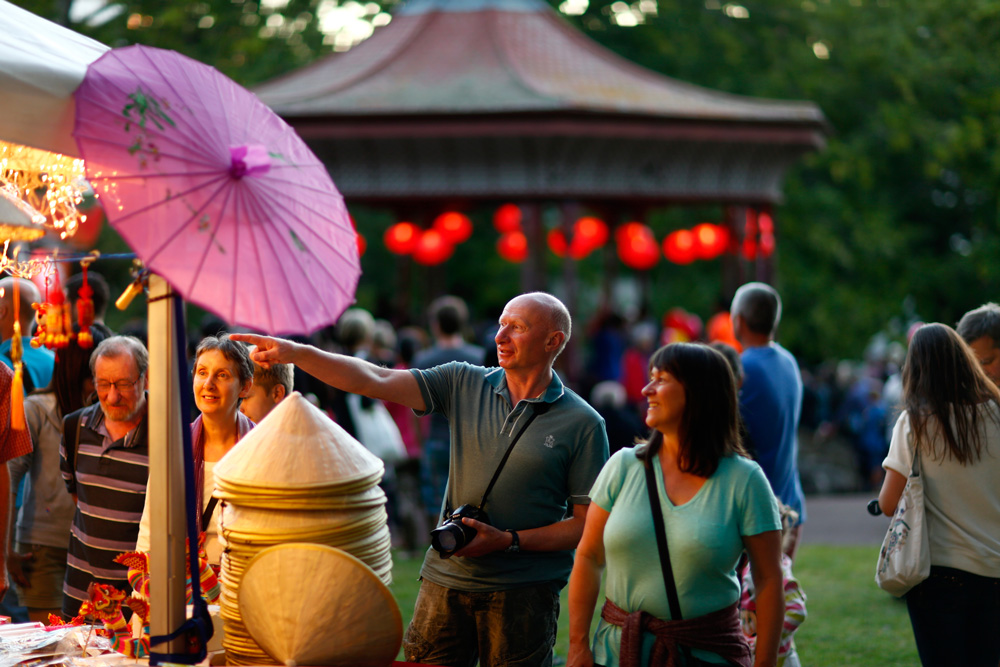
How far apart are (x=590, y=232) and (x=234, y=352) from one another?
1278 cm

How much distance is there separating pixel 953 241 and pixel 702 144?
7906mm

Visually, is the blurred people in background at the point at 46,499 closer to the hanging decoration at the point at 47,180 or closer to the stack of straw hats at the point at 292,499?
the hanging decoration at the point at 47,180

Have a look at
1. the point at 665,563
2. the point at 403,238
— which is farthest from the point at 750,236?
the point at 665,563

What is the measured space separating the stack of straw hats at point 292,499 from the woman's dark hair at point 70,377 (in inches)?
98.8

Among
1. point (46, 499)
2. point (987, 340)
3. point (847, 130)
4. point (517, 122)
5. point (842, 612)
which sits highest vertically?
point (847, 130)

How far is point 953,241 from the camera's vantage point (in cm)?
1847

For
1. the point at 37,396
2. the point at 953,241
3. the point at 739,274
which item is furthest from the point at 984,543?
the point at 953,241

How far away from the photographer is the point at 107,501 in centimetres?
405

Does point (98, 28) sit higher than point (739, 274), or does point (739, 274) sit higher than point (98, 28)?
point (98, 28)

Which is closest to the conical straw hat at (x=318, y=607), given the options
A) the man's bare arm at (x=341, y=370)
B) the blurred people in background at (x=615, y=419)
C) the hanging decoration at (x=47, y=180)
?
the man's bare arm at (x=341, y=370)

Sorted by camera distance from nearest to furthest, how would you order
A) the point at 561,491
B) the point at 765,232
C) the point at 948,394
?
the point at 561,491, the point at 948,394, the point at 765,232

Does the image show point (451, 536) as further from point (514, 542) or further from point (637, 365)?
point (637, 365)

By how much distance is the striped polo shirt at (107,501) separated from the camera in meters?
4.03

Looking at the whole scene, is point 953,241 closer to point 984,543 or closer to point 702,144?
point 702,144
